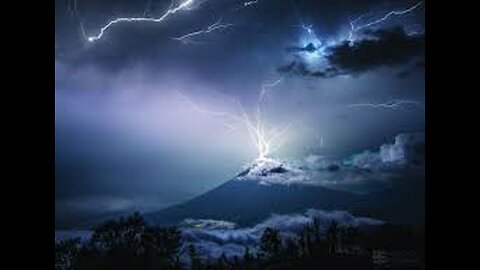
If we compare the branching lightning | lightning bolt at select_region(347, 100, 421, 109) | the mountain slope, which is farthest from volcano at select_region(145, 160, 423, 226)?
lightning bolt at select_region(347, 100, 421, 109)

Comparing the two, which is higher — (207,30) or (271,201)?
(207,30)

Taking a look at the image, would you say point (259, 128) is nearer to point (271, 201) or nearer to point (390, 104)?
point (271, 201)

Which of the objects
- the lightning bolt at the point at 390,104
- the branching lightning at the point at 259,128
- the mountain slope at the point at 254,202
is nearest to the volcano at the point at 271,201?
the mountain slope at the point at 254,202

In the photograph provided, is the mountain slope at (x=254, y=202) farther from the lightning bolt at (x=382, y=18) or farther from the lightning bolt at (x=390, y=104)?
the lightning bolt at (x=382, y=18)

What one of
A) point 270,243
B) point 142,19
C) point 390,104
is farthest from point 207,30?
point 270,243

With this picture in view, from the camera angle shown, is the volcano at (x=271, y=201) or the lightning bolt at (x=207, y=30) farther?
the lightning bolt at (x=207, y=30)

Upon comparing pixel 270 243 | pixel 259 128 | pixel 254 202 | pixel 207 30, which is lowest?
pixel 270 243

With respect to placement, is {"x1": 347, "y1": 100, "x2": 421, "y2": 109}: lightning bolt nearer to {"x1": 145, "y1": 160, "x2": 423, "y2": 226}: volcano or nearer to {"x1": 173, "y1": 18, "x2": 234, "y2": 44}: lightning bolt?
{"x1": 145, "y1": 160, "x2": 423, "y2": 226}: volcano
